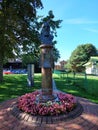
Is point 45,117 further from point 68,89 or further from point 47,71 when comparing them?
point 68,89

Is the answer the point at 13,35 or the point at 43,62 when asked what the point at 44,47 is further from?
the point at 13,35

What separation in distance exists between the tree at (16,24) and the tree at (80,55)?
148ft

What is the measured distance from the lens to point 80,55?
67688mm

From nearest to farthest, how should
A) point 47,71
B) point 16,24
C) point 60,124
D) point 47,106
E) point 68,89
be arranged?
point 60,124 → point 47,106 → point 47,71 → point 68,89 → point 16,24

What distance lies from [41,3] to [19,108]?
14.3 m

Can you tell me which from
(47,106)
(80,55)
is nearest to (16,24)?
(47,106)

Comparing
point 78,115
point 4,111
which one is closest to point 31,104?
point 4,111

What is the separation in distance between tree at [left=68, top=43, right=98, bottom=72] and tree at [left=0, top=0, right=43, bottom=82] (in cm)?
4500

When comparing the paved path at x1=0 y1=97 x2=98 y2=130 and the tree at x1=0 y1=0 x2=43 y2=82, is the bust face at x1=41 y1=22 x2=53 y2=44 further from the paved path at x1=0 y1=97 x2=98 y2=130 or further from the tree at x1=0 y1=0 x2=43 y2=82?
the tree at x1=0 y1=0 x2=43 y2=82

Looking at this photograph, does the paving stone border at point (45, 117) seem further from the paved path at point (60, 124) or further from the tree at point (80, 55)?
the tree at point (80, 55)

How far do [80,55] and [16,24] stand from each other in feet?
164

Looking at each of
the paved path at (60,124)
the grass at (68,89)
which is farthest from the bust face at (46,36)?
the grass at (68,89)

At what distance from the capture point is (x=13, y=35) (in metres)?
19.3

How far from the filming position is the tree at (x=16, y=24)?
720 inches
